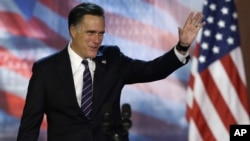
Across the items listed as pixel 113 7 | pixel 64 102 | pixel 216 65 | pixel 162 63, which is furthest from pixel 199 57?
pixel 64 102

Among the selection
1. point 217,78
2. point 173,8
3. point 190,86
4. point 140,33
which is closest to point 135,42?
point 140,33

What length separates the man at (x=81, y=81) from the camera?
6.94ft

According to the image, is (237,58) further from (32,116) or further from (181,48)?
(32,116)

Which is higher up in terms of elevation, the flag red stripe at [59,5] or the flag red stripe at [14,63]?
the flag red stripe at [59,5]

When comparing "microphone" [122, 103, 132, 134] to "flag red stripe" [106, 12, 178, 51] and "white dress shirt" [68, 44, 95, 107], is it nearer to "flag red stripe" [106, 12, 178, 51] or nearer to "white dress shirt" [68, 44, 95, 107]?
"white dress shirt" [68, 44, 95, 107]

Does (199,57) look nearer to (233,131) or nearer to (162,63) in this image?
(233,131)

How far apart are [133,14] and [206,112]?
0.74 m

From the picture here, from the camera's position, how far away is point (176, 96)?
3.40m

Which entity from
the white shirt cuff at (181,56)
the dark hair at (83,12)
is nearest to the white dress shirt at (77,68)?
the dark hair at (83,12)

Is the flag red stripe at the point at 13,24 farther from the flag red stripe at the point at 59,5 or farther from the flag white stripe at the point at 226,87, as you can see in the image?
the flag white stripe at the point at 226,87

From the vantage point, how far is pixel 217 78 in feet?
11.1

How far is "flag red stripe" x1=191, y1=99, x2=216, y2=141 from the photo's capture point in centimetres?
333

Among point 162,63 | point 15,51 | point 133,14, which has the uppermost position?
point 133,14

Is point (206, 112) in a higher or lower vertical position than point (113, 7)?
lower
